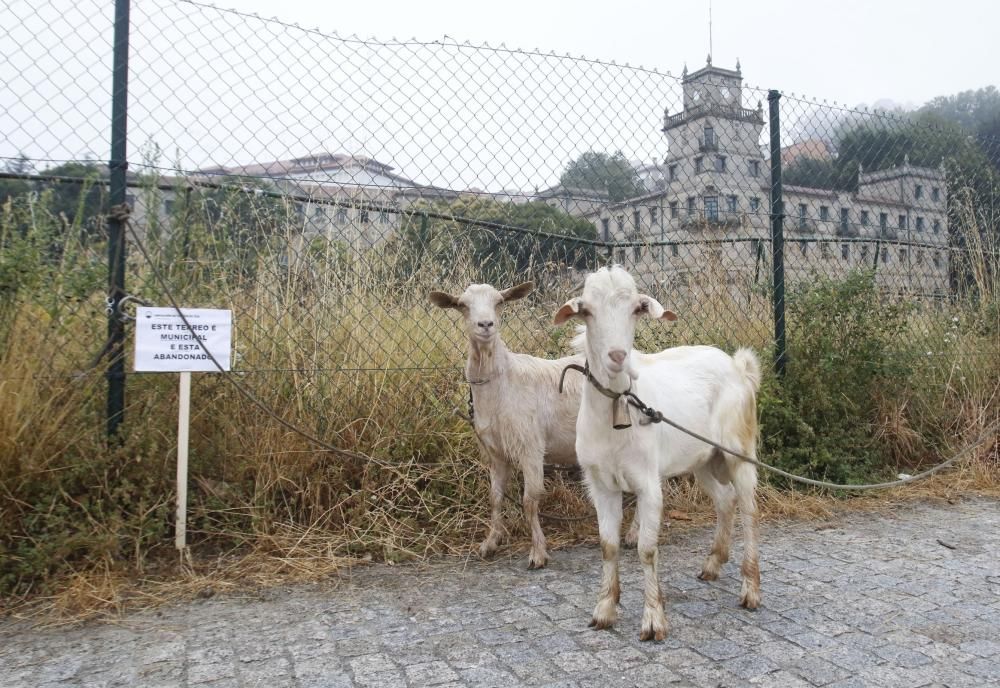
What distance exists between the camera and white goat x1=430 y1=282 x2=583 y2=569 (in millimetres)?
3990

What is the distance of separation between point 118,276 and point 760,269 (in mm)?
5114

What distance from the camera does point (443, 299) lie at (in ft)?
13.1

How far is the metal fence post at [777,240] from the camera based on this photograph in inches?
227

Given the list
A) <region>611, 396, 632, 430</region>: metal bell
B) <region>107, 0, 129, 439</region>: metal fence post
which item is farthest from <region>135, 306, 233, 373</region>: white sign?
<region>611, 396, 632, 430</region>: metal bell

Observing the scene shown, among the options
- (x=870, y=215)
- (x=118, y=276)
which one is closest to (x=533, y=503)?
(x=118, y=276)

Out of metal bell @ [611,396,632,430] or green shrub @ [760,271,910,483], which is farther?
green shrub @ [760,271,910,483]

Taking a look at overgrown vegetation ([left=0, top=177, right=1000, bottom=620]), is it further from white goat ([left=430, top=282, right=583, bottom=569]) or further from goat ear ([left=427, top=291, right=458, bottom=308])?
goat ear ([left=427, top=291, right=458, bottom=308])

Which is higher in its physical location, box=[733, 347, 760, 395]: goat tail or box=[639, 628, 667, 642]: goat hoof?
box=[733, 347, 760, 395]: goat tail

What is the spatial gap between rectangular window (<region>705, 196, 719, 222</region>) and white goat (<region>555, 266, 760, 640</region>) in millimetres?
2696

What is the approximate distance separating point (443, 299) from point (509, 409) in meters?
0.78

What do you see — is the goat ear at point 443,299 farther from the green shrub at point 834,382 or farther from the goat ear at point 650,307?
the green shrub at point 834,382

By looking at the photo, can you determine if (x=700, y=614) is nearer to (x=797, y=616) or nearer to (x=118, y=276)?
(x=797, y=616)

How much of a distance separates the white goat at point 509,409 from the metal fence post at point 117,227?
182cm

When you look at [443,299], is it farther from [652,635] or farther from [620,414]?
[652,635]
